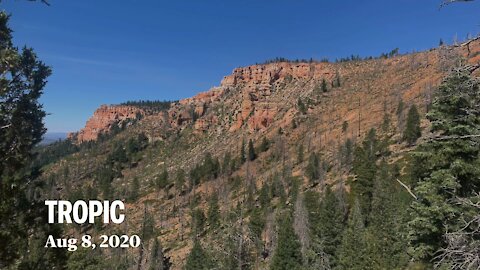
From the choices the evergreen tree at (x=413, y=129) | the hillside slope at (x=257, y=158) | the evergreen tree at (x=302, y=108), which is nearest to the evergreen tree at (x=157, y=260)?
the hillside slope at (x=257, y=158)

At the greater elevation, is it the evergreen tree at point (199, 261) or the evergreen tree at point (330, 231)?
the evergreen tree at point (330, 231)

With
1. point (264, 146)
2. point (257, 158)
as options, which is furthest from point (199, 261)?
point (264, 146)

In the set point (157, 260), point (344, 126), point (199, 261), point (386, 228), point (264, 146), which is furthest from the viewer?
point (264, 146)

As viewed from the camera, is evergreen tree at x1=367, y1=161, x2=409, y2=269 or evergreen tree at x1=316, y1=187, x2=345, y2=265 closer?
evergreen tree at x1=367, y1=161, x2=409, y2=269

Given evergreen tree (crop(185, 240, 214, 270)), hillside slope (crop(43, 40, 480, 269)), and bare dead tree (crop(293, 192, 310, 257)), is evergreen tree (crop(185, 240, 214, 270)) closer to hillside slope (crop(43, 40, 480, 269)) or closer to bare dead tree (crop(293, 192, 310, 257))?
hillside slope (crop(43, 40, 480, 269))

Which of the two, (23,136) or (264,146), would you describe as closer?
(23,136)

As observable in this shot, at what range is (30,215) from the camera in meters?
16.0

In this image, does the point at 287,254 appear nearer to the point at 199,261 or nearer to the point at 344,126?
the point at 199,261

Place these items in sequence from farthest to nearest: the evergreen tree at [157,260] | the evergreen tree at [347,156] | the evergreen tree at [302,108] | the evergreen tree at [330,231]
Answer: the evergreen tree at [302,108] → the evergreen tree at [347,156] → the evergreen tree at [157,260] → the evergreen tree at [330,231]

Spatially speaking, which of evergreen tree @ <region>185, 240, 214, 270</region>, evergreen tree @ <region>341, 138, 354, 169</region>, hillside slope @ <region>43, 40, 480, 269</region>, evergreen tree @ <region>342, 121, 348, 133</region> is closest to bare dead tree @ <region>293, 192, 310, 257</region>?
hillside slope @ <region>43, 40, 480, 269</region>

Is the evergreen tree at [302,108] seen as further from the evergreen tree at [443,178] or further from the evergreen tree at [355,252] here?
the evergreen tree at [443,178]

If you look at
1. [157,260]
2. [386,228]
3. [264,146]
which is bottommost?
[157,260]

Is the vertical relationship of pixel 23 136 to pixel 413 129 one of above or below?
below

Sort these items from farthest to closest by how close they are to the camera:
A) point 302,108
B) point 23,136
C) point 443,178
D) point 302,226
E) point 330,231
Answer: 1. point 302,108
2. point 302,226
3. point 330,231
4. point 23,136
5. point 443,178
